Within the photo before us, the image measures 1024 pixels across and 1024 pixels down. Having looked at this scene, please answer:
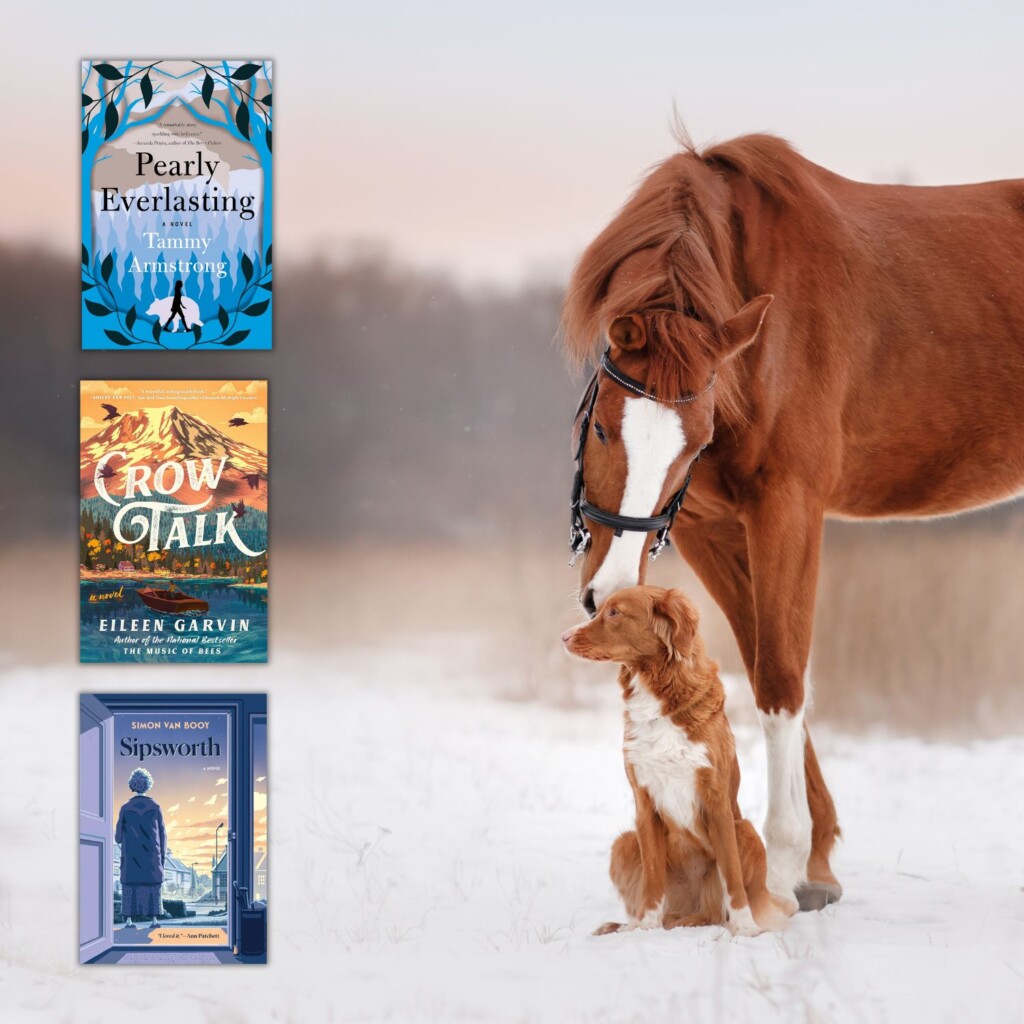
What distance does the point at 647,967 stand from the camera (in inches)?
123

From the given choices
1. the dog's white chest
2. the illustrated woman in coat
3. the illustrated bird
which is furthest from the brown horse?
the illustrated woman in coat

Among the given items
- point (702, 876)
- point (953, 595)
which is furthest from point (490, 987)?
point (953, 595)

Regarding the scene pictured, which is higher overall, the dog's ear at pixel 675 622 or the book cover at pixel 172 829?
the dog's ear at pixel 675 622

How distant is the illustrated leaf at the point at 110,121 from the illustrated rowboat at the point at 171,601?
58.1 inches

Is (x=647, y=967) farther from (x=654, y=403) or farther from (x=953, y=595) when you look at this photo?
(x=953, y=595)

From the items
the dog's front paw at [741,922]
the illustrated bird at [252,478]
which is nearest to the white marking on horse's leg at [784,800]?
the dog's front paw at [741,922]

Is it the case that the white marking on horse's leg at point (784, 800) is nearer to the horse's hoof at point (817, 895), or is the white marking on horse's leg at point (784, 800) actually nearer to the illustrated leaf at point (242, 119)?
the horse's hoof at point (817, 895)

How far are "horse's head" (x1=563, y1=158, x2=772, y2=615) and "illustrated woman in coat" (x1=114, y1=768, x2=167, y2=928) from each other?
1443 mm

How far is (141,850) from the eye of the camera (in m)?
3.49

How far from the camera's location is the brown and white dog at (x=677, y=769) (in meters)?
3.16

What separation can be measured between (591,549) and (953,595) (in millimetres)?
2156

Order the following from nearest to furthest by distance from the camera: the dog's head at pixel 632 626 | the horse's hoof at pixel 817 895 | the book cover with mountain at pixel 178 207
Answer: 1. the dog's head at pixel 632 626
2. the book cover with mountain at pixel 178 207
3. the horse's hoof at pixel 817 895

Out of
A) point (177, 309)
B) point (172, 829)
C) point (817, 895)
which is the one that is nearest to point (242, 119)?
point (177, 309)

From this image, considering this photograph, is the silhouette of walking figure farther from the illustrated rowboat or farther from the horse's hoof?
the horse's hoof
